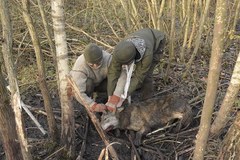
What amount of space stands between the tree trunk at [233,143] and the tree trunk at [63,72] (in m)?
1.82

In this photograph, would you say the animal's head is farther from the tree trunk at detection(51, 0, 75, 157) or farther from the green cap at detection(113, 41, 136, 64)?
the green cap at detection(113, 41, 136, 64)

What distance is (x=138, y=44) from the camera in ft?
14.1

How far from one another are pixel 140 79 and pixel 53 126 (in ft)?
4.43

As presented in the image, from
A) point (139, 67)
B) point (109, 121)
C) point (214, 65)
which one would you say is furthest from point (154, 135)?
point (214, 65)

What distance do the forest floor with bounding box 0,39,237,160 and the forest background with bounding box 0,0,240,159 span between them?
0.05ft

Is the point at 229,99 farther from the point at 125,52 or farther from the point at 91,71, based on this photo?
the point at 91,71

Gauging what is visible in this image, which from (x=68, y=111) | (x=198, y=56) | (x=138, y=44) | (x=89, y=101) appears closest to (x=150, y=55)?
(x=138, y=44)

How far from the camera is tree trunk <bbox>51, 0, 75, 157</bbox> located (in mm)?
3459

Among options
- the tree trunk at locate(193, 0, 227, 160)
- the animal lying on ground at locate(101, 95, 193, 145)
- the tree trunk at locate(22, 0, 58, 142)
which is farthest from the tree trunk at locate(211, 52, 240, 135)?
the tree trunk at locate(22, 0, 58, 142)

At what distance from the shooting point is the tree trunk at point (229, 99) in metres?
3.17

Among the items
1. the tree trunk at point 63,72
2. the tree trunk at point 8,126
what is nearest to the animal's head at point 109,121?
the tree trunk at point 63,72

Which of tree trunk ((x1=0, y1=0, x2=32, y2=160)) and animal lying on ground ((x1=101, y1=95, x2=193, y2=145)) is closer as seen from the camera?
tree trunk ((x1=0, y1=0, x2=32, y2=160))

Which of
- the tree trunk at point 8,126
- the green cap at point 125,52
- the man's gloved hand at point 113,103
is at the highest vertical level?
the green cap at point 125,52

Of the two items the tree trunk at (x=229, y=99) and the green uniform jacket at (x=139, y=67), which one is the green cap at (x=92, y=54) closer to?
the green uniform jacket at (x=139, y=67)
